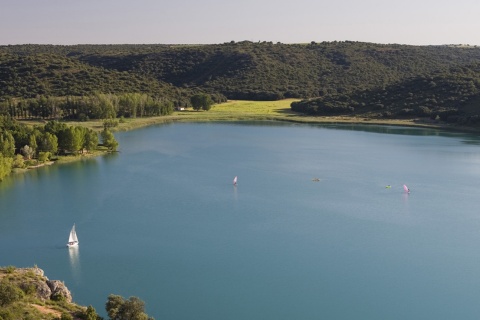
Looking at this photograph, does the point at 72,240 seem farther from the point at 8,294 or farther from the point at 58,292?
the point at 8,294

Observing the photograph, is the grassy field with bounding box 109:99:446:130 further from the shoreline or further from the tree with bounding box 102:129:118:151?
the tree with bounding box 102:129:118:151

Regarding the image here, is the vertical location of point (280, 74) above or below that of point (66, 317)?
above

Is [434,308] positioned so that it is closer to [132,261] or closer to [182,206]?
[132,261]

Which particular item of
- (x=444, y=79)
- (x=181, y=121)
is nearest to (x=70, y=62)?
(x=181, y=121)

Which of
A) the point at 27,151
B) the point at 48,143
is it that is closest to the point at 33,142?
the point at 27,151

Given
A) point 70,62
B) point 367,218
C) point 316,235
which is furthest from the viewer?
point 70,62
